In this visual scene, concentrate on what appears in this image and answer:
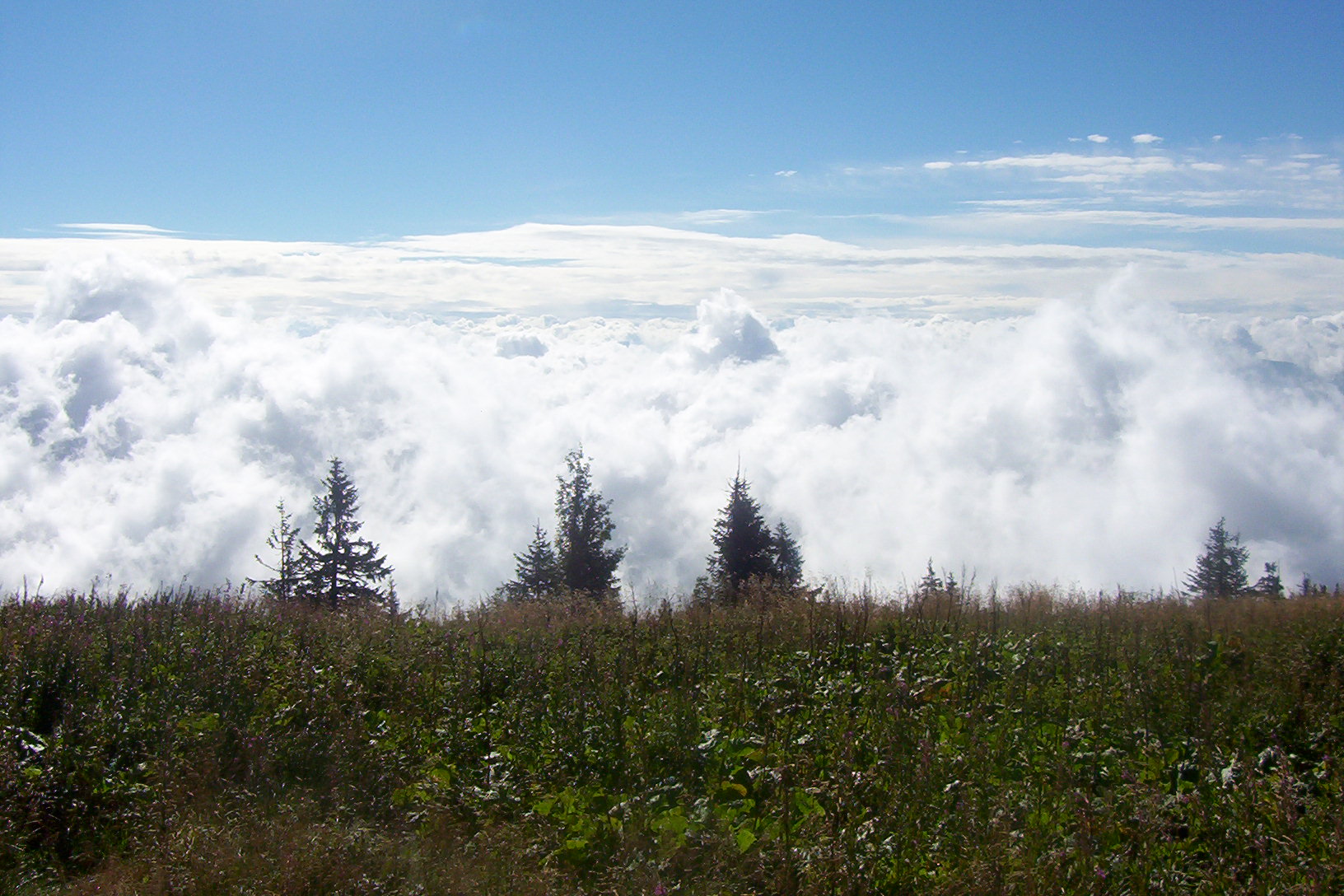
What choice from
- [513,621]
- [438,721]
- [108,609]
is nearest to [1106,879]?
[438,721]

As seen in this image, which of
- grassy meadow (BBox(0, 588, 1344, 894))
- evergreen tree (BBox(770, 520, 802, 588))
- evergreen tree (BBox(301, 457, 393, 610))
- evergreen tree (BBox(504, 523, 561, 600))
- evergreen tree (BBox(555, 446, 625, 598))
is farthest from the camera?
evergreen tree (BBox(504, 523, 561, 600))

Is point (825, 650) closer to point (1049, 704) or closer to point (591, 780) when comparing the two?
point (1049, 704)

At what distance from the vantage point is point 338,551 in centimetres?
3222

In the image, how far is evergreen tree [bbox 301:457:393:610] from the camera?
28.0 m

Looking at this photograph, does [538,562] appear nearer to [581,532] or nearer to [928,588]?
[581,532]

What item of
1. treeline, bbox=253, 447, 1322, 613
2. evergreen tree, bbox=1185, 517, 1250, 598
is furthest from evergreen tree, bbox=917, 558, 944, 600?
evergreen tree, bbox=1185, 517, 1250, 598

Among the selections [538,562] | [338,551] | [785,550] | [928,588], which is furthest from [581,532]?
[928,588]

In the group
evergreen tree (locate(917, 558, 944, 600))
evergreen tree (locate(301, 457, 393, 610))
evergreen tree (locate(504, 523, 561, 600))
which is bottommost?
evergreen tree (locate(504, 523, 561, 600))

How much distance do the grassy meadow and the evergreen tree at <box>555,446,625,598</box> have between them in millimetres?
25785

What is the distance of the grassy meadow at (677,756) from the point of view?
4418 millimetres

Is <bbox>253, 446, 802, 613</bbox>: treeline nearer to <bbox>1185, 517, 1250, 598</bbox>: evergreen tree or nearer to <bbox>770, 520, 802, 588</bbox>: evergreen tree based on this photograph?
<bbox>770, 520, 802, 588</bbox>: evergreen tree

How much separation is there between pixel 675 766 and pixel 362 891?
2084 mm

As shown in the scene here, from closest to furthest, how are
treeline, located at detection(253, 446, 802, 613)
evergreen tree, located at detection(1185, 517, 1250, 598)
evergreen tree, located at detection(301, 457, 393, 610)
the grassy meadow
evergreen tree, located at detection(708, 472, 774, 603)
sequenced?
the grassy meadow → evergreen tree, located at detection(301, 457, 393, 610) → treeline, located at detection(253, 446, 802, 613) → evergreen tree, located at detection(708, 472, 774, 603) → evergreen tree, located at detection(1185, 517, 1250, 598)

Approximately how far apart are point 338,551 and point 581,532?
9425 millimetres
